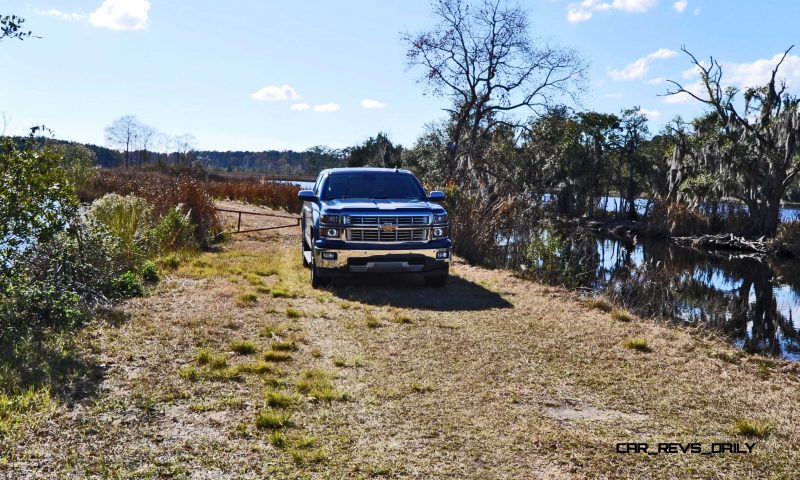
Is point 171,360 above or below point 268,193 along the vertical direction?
below

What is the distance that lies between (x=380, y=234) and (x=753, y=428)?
6.15 meters

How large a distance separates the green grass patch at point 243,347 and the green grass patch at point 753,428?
456 centimetres

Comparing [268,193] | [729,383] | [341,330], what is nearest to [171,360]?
[341,330]

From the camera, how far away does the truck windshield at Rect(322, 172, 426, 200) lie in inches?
435

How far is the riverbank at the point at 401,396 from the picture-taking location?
4.03m

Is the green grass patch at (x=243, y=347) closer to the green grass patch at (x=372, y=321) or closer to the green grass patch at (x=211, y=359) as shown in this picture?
the green grass patch at (x=211, y=359)

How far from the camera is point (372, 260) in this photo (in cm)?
978

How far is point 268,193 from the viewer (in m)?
31.8

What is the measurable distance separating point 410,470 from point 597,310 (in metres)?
6.08

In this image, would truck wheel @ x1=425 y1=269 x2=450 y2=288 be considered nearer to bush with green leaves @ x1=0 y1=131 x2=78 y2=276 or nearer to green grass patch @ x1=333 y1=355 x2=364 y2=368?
green grass patch @ x1=333 y1=355 x2=364 y2=368

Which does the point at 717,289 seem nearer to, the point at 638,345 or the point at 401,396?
the point at 638,345

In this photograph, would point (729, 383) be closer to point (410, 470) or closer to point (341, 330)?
point (410, 470)

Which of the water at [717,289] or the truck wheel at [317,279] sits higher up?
the truck wheel at [317,279]

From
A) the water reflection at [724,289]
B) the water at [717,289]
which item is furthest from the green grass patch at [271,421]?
the water reflection at [724,289]
